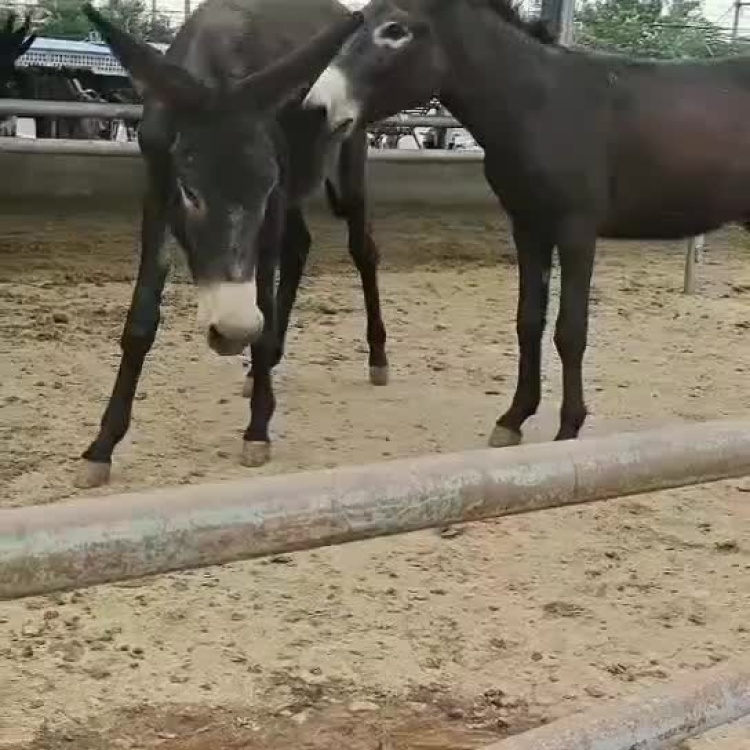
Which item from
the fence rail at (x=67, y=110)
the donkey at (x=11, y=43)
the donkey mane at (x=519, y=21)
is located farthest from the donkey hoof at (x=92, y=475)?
the donkey at (x=11, y=43)

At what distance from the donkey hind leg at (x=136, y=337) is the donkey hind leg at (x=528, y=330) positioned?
1104 millimetres

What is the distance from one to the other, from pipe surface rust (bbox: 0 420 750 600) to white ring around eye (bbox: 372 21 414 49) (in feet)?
7.46

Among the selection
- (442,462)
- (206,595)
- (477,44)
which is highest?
(477,44)

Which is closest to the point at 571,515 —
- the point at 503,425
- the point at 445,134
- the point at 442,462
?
the point at 503,425

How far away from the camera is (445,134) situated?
8.85 meters

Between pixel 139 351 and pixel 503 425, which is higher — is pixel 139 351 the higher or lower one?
the higher one

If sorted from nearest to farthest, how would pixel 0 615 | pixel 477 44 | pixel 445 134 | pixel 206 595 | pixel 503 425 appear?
pixel 0 615 → pixel 206 595 → pixel 477 44 → pixel 503 425 → pixel 445 134

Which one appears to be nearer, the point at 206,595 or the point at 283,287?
the point at 206,595

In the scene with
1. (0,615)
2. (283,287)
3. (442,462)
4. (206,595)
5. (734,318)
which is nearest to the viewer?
(442,462)

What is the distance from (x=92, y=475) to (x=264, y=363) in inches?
24.0

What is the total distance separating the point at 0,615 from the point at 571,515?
59.7 inches

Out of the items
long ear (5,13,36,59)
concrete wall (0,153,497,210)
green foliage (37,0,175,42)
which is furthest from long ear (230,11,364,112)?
long ear (5,13,36,59)

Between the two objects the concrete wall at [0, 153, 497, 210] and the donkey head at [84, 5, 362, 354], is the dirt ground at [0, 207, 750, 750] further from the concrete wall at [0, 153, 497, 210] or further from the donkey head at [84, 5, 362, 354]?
the concrete wall at [0, 153, 497, 210]

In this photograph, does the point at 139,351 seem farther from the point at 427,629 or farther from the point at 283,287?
the point at 427,629
